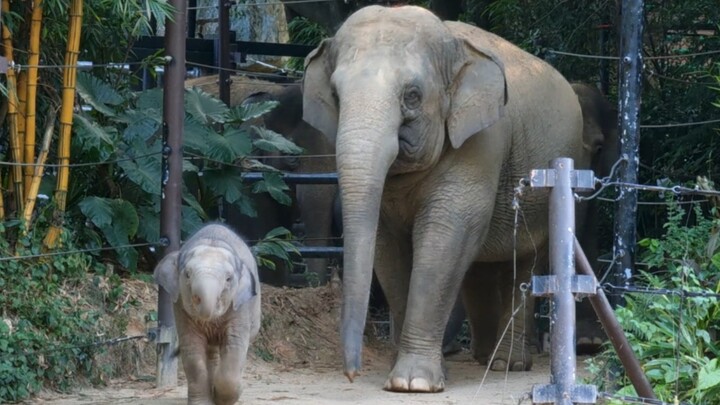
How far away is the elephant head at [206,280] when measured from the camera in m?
7.36

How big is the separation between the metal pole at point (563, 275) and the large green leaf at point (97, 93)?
4511 millimetres

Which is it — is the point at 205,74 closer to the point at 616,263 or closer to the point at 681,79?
the point at 681,79

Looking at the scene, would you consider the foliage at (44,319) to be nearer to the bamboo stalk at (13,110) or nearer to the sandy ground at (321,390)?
the sandy ground at (321,390)

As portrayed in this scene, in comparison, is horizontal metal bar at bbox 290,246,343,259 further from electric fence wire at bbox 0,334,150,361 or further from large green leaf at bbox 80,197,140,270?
electric fence wire at bbox 0,334,150,361

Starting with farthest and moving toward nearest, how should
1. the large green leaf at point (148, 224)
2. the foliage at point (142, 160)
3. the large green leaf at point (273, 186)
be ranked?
1. the large green leaf at point (273, 186)
2. the large green leaf at point (148, 224)
3. the foliage at point (142, 160)

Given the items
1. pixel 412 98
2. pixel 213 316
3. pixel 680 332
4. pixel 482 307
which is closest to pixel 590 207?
pixel 482 307

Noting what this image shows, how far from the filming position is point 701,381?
6996mm

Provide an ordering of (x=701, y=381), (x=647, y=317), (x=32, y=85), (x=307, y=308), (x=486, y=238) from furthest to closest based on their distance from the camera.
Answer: (x=307, y=308), (x=486, y=238), (x=32, y=85), (x=647, y=317), (x=701, y=381)

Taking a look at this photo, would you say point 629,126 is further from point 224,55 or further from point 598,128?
point 224,55

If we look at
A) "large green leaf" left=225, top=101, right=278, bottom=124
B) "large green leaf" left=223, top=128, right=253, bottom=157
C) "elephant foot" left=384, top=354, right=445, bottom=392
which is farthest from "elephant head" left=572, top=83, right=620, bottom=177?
"elephant foot" left=384, top=354, right=445, bottom=392

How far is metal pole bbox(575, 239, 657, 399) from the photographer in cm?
627

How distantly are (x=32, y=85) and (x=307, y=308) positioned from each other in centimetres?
310

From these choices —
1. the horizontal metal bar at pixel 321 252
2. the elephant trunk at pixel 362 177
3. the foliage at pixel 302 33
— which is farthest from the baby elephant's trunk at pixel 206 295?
the foliage at pixel 302 33

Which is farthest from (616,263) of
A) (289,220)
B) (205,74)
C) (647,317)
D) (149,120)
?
(205,74)
